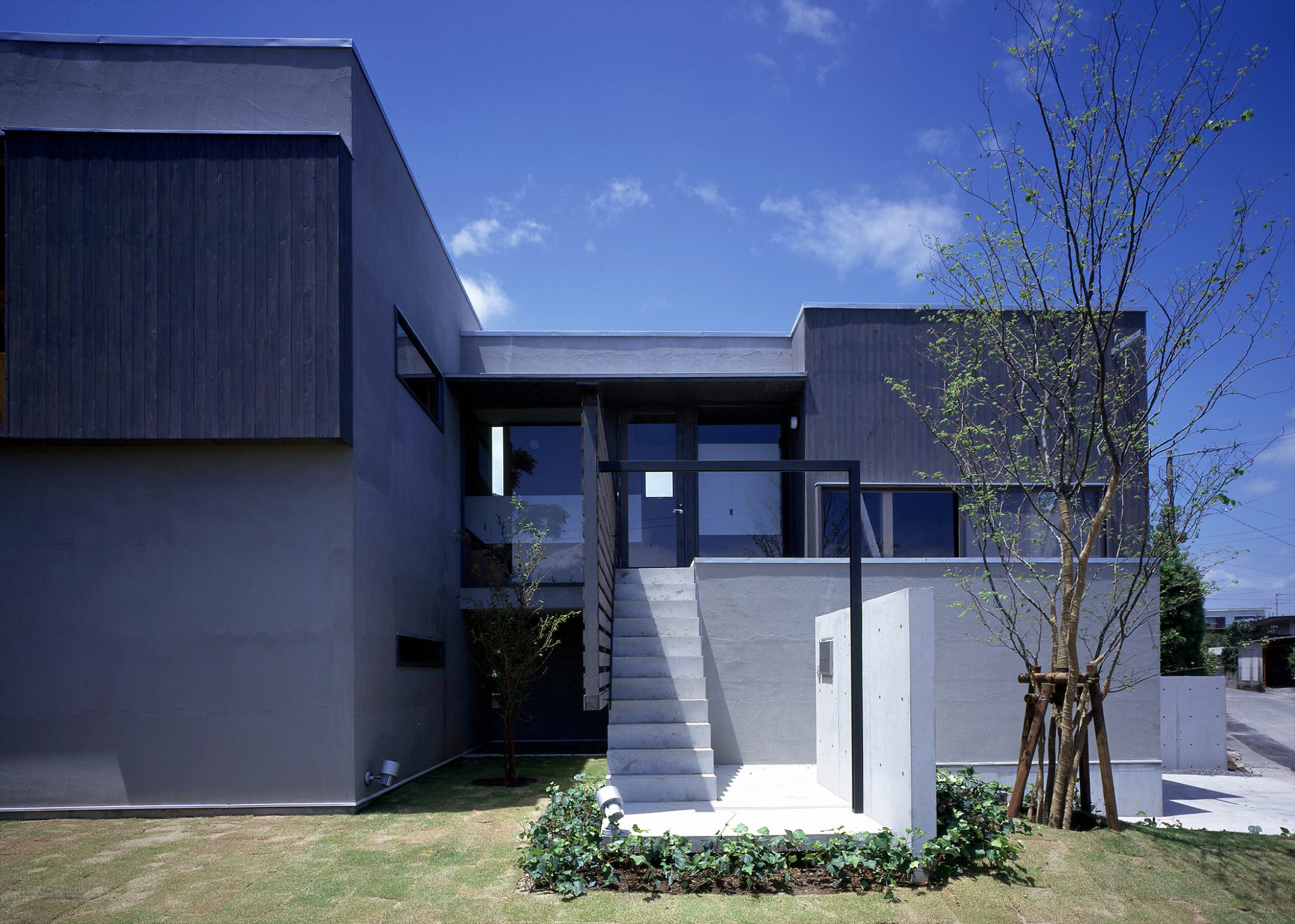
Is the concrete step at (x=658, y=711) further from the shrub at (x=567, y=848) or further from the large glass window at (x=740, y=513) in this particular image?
the large glass window at (x=740, y=513)

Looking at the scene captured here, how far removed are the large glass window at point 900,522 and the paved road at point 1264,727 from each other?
440 inches

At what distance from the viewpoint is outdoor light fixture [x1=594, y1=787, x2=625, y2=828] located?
5081 mm

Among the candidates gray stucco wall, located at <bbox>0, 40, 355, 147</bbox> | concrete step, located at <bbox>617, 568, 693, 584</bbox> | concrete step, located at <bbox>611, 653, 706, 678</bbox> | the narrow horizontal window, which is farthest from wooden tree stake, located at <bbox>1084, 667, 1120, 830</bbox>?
gray stucco wall, located at <bbox>0, 40, 355, 147</bbox>

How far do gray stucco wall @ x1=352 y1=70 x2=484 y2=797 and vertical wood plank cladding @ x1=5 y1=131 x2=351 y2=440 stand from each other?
18.7 inches

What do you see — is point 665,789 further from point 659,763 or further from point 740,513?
point 740,513

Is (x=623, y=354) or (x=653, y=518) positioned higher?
(x=623, y=354)

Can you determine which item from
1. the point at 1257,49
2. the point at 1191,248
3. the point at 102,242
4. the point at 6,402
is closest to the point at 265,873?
the point at 6,402

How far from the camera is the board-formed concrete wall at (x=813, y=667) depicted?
29.2 ft

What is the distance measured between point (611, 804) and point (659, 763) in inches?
51.5

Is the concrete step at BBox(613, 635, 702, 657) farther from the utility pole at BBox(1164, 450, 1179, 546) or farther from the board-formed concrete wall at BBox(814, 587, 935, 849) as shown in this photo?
the utility pole at BBox(1164, 450, 1179, 546)

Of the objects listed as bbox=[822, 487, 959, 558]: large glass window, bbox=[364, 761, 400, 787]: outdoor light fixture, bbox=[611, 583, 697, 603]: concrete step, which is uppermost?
bbox=[822, 487, 959, 558]: large glass window

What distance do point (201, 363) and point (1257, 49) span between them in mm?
8142

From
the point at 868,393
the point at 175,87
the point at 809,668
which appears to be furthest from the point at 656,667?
the point at 175,87

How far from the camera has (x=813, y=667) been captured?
8953 mm
